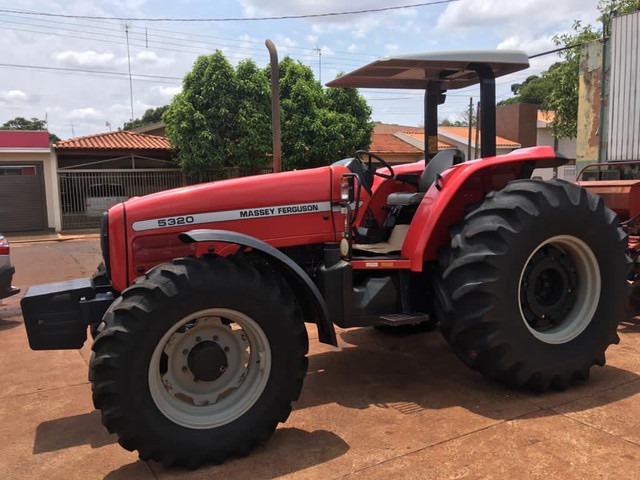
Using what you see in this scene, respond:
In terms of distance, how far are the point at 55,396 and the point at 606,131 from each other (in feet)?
32.0

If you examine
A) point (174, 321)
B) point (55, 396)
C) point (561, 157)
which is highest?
point (561, 157)

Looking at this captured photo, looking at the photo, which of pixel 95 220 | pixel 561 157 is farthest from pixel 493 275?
pixel 95 220

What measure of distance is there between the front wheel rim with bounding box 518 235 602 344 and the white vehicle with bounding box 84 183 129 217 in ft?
63.1

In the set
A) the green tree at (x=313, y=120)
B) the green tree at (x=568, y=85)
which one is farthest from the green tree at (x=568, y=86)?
the green tree at (x=313, y=120)

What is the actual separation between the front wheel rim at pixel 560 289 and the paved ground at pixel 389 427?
0.46 m

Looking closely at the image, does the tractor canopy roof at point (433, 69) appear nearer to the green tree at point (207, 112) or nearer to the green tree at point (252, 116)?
the green tree at point (252, 116)

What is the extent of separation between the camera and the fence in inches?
819

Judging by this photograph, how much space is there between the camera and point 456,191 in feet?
12.6

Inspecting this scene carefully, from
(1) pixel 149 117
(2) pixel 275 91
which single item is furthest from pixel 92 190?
(1) pixel 149 117

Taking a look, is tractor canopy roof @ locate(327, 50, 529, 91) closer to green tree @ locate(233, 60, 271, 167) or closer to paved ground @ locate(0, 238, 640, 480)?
paved ground @ locate(0, 238, 640, 480)

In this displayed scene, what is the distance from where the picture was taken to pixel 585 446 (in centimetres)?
314

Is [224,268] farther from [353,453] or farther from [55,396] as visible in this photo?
[55,396]

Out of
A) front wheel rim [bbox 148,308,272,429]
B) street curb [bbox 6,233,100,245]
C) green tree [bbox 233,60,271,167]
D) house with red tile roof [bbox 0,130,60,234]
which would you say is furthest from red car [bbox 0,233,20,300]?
house with red tile roof [bbox 0,130,60,234]

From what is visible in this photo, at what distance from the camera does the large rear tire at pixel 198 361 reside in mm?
2854
